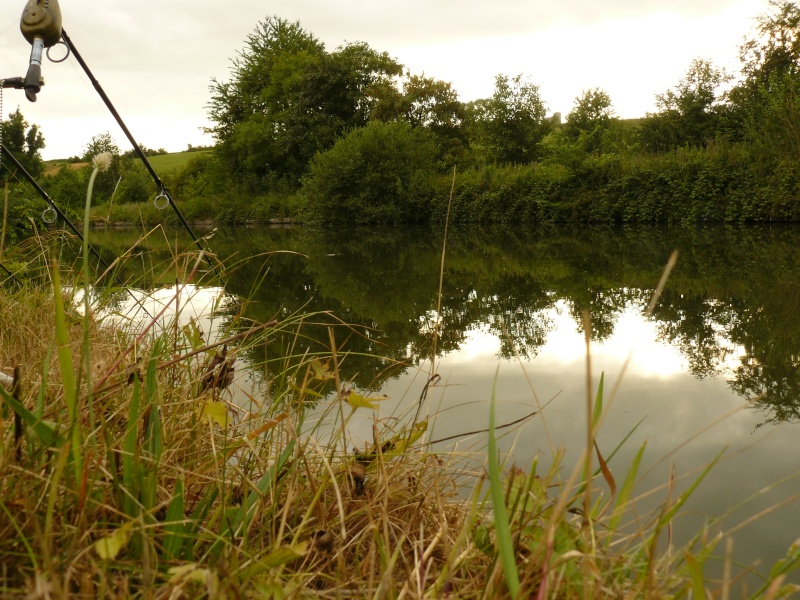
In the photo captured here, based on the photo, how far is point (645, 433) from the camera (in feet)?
6.56

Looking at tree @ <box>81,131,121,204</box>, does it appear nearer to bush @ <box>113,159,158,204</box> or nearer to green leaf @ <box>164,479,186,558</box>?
bush @ <box>113,159,158,204</box>

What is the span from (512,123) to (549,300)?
2013 centimetres

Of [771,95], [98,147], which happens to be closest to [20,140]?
[98,147]

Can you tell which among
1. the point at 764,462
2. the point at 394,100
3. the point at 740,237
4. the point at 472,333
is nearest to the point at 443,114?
the point at 394,100

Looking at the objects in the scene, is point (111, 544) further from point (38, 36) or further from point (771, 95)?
point (771, 95)

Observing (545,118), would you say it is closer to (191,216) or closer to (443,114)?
(443,114)

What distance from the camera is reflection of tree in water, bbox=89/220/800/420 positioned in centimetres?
271

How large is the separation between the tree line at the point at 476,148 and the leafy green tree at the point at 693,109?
47mm

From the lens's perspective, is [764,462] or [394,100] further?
[394,100]

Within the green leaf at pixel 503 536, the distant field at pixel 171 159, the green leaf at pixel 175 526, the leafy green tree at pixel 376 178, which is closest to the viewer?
the green leaf at pixel 503 536

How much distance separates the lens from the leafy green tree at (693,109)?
20.9 m

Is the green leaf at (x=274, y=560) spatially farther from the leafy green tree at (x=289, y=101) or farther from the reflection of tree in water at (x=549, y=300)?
the leafy green tree at (x=289, y=101)

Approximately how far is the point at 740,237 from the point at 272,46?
26.1 m

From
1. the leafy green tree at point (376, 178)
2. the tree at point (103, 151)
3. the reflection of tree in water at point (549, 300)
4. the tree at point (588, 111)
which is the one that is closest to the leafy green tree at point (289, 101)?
the leafy green tree at point (376, 178)
